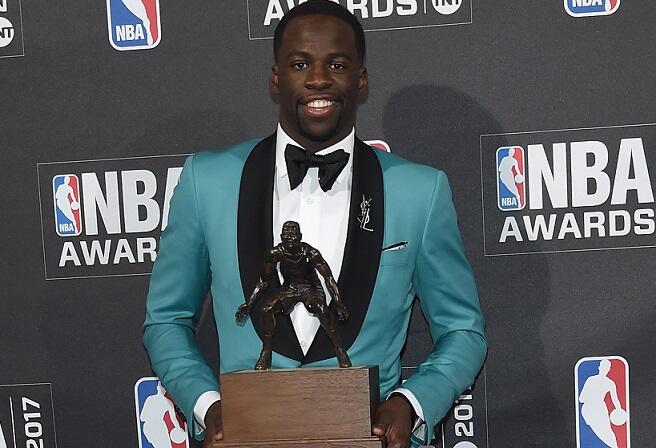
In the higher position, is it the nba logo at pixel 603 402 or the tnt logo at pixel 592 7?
the tnt logo at pixel 592 7

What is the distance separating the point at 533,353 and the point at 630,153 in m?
0.54

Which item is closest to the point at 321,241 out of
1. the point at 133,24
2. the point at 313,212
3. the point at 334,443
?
the point at 313,212

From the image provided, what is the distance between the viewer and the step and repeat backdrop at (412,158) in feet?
7.64

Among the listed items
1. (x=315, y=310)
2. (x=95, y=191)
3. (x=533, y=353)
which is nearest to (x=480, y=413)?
(x=533, y=353)

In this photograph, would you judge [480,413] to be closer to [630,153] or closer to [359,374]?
[630,153]

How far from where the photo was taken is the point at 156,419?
2.46 m

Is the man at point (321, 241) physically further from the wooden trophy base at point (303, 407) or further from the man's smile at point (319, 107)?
the wooden trophy base at point (303, 407)

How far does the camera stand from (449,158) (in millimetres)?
2365

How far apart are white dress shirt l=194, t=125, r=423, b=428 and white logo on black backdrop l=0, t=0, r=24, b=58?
85 centimetres

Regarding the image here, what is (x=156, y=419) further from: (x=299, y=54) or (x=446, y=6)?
(x=446, y=6)

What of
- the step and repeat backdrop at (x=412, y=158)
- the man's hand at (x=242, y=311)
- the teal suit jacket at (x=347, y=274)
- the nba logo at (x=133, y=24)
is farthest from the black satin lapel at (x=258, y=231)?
the nba logo at (x=133, y=24)

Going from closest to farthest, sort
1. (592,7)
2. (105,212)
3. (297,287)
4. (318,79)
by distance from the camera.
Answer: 1. (297,287)
2. (318,79)
3. (592,7)
4. (105,212)

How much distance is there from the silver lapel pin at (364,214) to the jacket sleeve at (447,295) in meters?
0.14

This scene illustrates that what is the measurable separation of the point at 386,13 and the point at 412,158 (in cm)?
36
